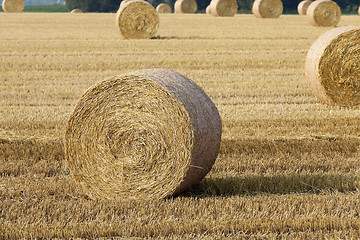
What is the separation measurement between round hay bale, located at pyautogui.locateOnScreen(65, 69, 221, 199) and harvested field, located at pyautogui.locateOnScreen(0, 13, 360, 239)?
0.20 metres

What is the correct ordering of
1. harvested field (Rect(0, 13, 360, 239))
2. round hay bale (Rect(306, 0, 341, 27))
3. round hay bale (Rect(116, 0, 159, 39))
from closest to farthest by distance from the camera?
1. harvested field (Rect(0, 13, 360, 239))
2. round hay bale (Rect(116, 0, 159, 39))
3. round hay bale (Rect(306, 0, 341, 27))

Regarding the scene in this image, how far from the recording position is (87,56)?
16047 millimetres

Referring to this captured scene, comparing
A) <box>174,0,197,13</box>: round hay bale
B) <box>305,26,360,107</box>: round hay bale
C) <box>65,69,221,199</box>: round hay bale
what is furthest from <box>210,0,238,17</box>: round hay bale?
<box>65,69,221,199</box>: round hay bale

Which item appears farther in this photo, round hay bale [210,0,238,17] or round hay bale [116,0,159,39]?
round hay bale [210,0,238,17]

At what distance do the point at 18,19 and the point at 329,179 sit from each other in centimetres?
2711

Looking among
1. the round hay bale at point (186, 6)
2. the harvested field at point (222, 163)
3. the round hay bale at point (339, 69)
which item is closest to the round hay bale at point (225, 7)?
the round hay bale at point (186, 6)

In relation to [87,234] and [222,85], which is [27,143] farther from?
[222,85]

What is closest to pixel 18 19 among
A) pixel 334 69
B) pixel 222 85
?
pixel 222 85

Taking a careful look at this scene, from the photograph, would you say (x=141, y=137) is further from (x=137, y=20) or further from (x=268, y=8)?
(x=268, y=8)

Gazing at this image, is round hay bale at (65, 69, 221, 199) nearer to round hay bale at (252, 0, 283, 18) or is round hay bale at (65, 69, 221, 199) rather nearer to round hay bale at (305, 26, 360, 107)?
round hay bale at (305, 26, 360, 107)

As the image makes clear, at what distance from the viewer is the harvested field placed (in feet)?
15.1

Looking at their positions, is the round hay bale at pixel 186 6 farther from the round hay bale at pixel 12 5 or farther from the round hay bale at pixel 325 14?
the round hay bale at pixel 325 14

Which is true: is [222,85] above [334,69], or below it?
below

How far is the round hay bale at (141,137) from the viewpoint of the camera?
515 centimetres
